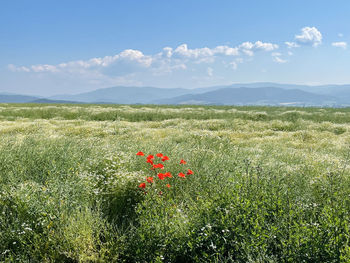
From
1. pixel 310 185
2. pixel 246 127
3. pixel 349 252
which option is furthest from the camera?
pixel 246 127

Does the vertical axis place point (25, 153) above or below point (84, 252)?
above

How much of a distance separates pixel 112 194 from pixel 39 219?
5.06 feet

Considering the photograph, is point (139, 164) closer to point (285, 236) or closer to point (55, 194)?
point (55, 194)

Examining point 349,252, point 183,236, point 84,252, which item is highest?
point 349,252

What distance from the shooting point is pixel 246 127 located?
20.0 meters

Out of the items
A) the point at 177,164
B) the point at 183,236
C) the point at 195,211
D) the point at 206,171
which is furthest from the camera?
the point at 177,164

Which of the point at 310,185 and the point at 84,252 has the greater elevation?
the point at 310,185

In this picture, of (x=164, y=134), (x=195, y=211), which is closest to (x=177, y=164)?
(x=195, y=211)

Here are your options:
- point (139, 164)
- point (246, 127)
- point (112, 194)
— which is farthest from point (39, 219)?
point (246, 127)

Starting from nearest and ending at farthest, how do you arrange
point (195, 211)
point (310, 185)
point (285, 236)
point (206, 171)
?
point (285, 236), point (195, 211), point (310, 185), point (206, 171)

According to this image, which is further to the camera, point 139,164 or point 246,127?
point 246,127

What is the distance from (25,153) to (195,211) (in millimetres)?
4593

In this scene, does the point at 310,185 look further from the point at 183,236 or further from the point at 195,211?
the point at 183,236

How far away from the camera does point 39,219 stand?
3910mm
